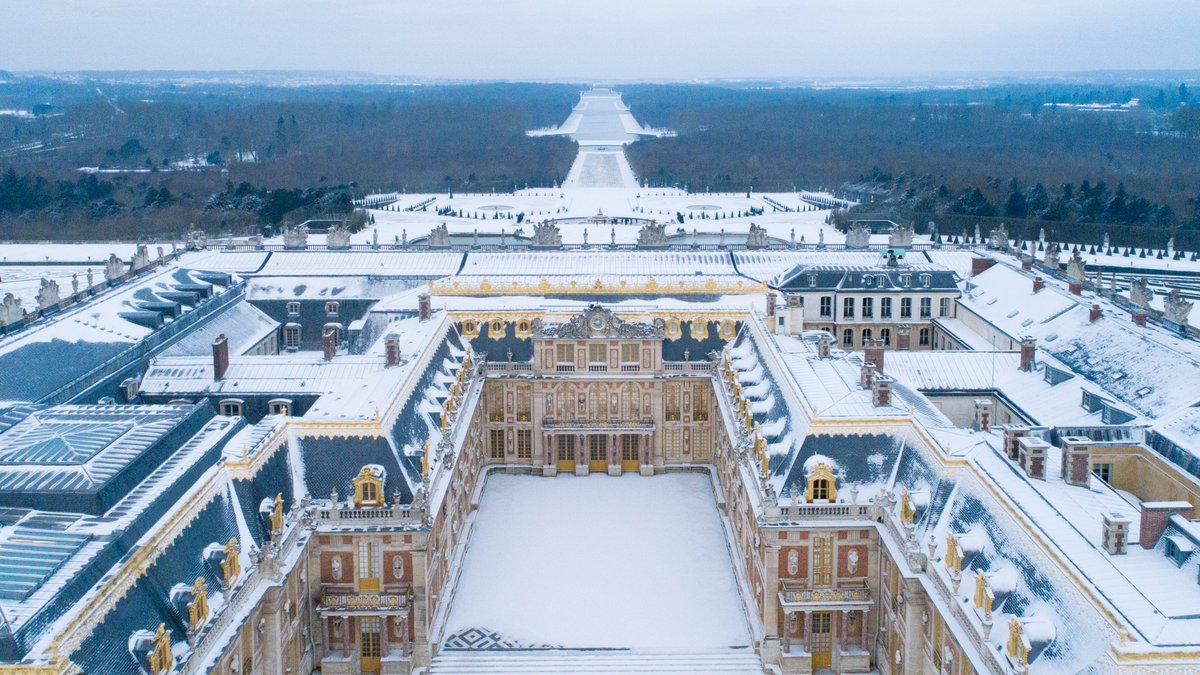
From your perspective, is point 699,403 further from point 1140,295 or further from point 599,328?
point 1140,295

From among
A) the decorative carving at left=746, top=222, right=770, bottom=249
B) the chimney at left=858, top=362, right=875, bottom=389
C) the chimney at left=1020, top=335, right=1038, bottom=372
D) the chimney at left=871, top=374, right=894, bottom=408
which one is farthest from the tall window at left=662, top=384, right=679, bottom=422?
the decorative carving at left=746, top=222, right=770, bottom=249

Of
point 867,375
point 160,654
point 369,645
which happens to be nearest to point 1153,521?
point 867,375

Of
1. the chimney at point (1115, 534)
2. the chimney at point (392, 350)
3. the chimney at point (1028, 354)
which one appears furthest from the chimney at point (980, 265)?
the chimney at point (1115, 534)

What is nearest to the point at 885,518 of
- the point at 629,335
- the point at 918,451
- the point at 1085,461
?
the point at 918,451

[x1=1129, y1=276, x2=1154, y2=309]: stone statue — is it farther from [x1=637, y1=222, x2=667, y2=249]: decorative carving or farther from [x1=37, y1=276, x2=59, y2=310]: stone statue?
[x1=37, y1=276, x2=59, y2=310]: stone statue

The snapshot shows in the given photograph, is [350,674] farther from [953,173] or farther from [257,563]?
[953,173]

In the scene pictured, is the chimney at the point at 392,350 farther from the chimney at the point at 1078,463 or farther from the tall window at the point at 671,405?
the chimney at the point at 1078,463
